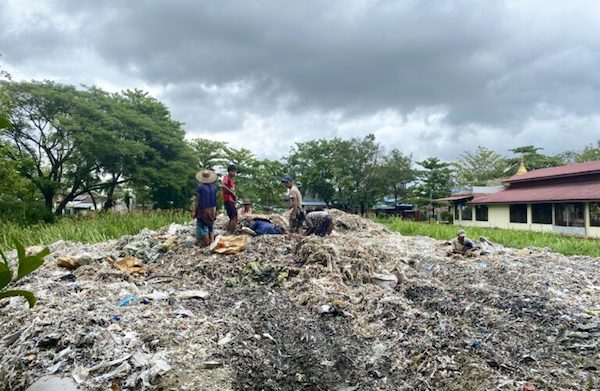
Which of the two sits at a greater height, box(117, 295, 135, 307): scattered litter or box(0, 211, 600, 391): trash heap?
box(117, 295, 135, 307): scattered litter

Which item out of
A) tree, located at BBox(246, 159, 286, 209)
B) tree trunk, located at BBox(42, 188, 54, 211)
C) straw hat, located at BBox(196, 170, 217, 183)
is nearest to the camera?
straw hat, located at BBox(196, 170, 217, 183)

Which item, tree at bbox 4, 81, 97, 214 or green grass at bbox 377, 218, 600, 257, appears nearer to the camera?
green grass at bbox 377, 218, 600, 257

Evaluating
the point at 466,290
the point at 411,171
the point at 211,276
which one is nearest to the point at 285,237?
the point at 211,276

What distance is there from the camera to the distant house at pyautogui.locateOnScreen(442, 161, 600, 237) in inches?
597

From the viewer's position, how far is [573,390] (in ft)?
8.83

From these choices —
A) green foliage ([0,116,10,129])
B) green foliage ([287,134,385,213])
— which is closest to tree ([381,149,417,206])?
green foliage ([287,134,385,213])

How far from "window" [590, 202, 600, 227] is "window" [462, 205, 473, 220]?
28.3 feet

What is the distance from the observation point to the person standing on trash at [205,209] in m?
6.19

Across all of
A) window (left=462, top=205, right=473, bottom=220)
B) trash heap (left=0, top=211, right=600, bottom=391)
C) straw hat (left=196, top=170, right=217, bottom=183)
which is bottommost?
window (left=462, top=205, right=473, bottom=220)

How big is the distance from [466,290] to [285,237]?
114 inches

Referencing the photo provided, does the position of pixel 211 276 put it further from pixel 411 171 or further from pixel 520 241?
pixel 411 171

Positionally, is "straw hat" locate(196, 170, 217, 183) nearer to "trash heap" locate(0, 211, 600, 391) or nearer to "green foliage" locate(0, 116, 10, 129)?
"trash heap" locate(0, 211, 600, 391)

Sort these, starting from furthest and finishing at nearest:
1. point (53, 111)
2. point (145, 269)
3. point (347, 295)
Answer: point (53, 111), point (145, 269), point (347, 295)

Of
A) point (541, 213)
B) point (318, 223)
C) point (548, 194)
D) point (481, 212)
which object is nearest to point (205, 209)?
point (318, 223)
